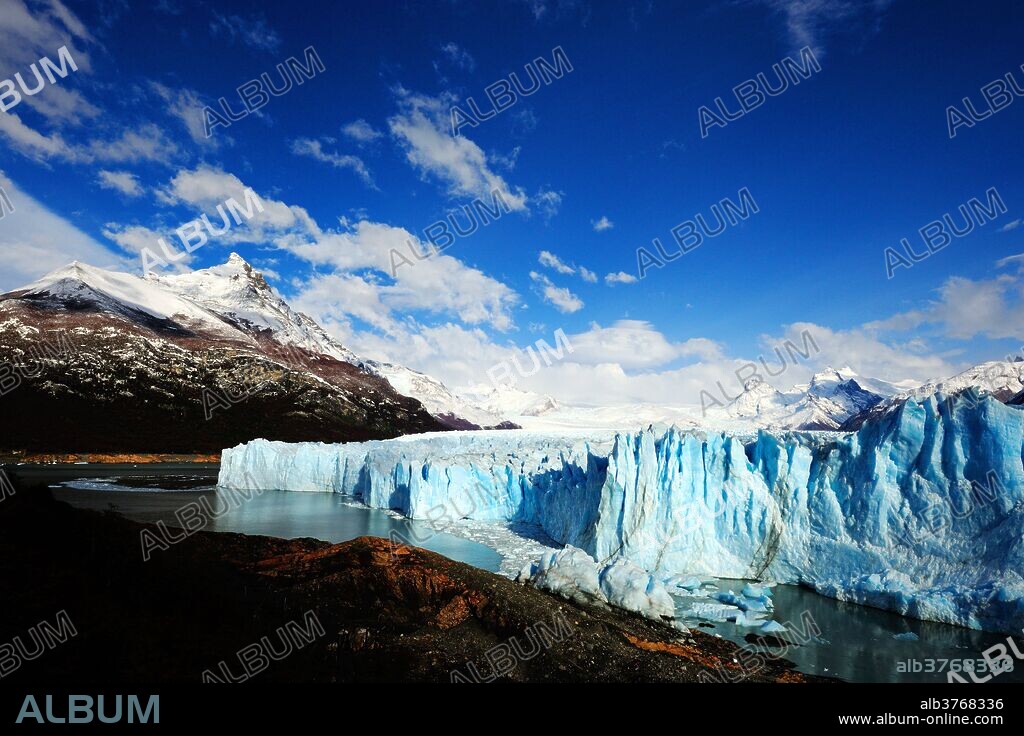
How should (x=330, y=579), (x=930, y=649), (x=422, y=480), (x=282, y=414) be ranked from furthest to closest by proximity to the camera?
(x=282, y=414), (x=422, y=480), (x=330, y=579), (x=930, y=649)

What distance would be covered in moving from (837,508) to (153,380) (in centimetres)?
6783

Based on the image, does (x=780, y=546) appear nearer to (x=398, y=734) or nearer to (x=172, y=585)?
(x=398, y=734)

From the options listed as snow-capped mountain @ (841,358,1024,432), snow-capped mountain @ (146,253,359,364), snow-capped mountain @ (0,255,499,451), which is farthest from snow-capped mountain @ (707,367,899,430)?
snow-capped mountain @ (146,253,359,364)

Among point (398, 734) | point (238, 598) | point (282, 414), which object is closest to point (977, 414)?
point (398, 734)

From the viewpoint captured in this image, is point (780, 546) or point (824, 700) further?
point (780, 546)

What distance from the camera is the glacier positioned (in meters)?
10.0

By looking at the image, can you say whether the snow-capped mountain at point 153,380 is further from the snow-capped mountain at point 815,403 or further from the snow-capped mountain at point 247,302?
the snow-capped mountain at point 815,403

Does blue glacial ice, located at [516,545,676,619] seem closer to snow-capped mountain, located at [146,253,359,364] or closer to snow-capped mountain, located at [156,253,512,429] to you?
snow-capped mountain, located at [156,253,512,429]

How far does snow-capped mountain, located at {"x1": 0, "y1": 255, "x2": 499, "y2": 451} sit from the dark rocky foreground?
47262 mm

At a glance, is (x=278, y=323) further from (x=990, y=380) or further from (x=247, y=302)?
(x=990, y=380)

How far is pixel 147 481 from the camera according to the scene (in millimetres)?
32688

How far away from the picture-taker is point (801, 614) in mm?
10641

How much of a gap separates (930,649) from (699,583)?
4.55 meters

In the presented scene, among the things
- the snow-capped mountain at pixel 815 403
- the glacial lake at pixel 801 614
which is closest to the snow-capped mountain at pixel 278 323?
the snow-capped mountain at pixel 815 403
